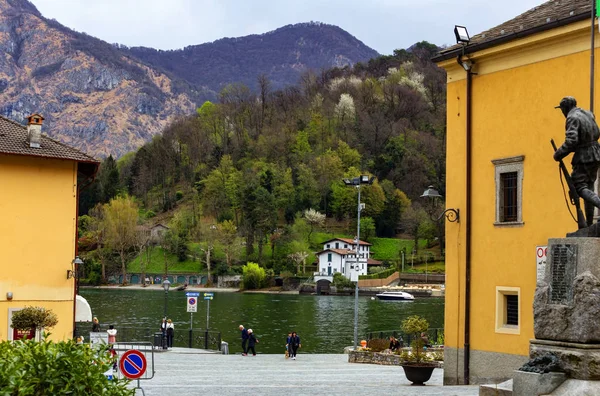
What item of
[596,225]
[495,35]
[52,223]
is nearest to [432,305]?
[52,223]

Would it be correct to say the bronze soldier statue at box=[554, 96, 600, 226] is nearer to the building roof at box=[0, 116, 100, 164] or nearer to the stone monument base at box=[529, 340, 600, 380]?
the stone monument base at box=[529, 340, 600, 380]

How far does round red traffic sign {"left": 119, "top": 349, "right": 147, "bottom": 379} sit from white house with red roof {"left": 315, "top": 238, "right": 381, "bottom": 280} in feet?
347

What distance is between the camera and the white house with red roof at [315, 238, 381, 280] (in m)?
120

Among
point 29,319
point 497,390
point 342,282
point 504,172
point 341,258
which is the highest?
point 504,172

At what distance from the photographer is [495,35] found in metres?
20.8

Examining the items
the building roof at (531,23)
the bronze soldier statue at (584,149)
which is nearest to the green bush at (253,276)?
the building roof at (531,23)

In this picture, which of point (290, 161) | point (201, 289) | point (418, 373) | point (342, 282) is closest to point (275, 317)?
point (342, 282)

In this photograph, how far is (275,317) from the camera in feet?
225

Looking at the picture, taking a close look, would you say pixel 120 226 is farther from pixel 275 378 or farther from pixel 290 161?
pixel 275 378

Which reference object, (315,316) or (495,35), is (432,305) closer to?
(315,316)

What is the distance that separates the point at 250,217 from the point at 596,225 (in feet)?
385

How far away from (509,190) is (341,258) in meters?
102

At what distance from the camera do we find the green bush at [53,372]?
7.12 meters

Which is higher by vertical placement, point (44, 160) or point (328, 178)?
point (328, 178)
